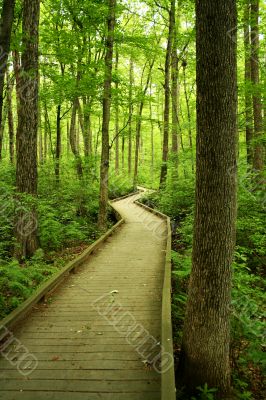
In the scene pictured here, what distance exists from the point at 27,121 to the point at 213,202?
6.81m

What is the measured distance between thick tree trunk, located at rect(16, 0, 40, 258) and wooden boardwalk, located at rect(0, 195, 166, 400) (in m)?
2.36

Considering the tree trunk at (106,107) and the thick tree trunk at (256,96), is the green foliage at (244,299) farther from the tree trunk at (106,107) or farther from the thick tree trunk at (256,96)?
the tree trunk at (106,107)

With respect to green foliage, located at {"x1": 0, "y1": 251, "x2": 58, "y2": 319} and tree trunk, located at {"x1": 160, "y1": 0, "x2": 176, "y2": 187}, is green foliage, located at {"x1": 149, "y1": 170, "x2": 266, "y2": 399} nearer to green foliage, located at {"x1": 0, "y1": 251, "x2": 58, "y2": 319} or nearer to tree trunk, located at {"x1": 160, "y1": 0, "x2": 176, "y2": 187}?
green foliage, located at {"x1": 0, "y1": 251, "x2": 58, "y2": 319}

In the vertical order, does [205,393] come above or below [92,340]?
below

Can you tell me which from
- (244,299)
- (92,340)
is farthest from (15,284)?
(244,299)

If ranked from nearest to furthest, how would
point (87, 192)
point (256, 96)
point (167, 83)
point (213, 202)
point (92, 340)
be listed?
point (213, 202)
point (92, 340)
point (256, 96)
point (87, 192)
point (167, 83)

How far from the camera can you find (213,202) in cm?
430

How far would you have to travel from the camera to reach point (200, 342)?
15.1 ft

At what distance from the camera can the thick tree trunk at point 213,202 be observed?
4094 mm

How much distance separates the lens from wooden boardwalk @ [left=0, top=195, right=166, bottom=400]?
13.2 ft

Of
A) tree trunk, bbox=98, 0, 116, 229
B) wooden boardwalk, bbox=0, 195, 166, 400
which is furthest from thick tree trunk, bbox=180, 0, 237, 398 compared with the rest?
tree trunk, bbox=98, 0, 116, 229

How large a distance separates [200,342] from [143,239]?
331 inches

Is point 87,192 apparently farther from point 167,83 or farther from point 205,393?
point 205,393

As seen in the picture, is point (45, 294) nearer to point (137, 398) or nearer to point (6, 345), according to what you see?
point (6, 345)
